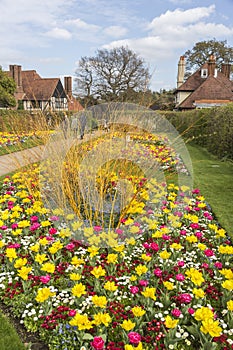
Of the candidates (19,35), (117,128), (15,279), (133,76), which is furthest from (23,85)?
(15,279)

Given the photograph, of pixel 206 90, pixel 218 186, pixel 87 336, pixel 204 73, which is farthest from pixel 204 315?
pixel 204 73

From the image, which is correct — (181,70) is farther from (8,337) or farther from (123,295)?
(8,337)

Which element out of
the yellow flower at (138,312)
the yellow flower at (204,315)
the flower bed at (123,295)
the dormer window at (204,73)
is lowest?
the flower bed at (123,295)

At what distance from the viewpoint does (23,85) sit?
88.2 ft

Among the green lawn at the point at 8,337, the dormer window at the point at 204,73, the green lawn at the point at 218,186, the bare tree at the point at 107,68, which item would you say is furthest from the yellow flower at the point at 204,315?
the dormer window at the point at 204,73

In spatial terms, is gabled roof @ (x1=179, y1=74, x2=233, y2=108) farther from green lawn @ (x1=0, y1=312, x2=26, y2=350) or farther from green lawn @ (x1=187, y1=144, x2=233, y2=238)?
green lawn @ (x1=0, y1=312, x2=26, y2=350)

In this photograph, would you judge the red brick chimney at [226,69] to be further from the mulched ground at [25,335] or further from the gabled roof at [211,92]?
the mulched ground at [25,335]

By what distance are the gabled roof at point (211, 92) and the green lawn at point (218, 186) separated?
48.0ft

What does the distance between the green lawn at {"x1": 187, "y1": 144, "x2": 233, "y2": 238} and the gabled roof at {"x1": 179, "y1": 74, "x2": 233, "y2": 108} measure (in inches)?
577

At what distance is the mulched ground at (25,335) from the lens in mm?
1510

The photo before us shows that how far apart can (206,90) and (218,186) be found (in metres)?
18.4

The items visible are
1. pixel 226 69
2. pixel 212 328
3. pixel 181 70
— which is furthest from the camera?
pixel 181 70

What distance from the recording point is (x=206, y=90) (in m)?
21.3

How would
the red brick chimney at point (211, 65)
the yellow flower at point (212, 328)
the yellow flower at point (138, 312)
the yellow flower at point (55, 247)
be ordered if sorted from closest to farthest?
the yellow flower at point (212, 328)
the yellow flower at point (138, 312)
the yellow flower at point (55, 247)
the red brick chimney at point (211, 65)
